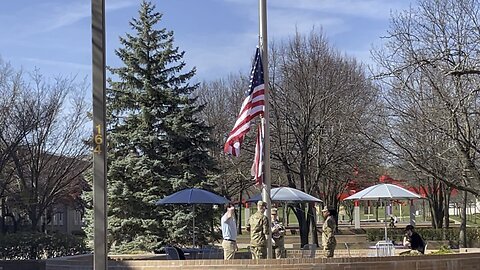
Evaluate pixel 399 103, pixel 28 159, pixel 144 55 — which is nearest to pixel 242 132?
pixel 399 103

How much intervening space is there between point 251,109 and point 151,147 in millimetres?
15225

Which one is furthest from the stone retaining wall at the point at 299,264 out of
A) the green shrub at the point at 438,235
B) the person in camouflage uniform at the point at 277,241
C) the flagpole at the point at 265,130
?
the green shrub at the point at 438,235

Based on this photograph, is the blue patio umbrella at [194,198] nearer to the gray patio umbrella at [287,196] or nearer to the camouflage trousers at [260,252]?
the gray patio umbrella at [287,196]

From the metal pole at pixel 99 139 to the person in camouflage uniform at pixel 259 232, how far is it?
651 centimetres

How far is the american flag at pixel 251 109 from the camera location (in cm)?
1565

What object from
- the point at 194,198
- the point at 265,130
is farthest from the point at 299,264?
the point at 194,198

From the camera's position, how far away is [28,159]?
3269cm

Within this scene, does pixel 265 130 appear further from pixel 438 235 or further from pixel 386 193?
pixel 438 235

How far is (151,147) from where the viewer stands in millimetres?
30391

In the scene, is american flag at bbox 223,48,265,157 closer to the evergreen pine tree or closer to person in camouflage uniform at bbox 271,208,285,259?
person in camouflage uniform at bbox 271,208,285,259

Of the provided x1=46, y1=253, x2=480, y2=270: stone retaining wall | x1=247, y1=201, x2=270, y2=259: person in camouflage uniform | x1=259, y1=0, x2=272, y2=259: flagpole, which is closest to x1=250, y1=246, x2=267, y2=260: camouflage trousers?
x1=247, y1=201, x2=270, y2=259: person in camouflage uniform

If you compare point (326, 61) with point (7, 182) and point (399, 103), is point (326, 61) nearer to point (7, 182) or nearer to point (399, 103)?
point (399, 103)

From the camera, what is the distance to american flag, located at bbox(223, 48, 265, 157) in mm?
15648

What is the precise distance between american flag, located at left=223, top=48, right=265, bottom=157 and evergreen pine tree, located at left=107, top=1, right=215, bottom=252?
13158 millimetres
